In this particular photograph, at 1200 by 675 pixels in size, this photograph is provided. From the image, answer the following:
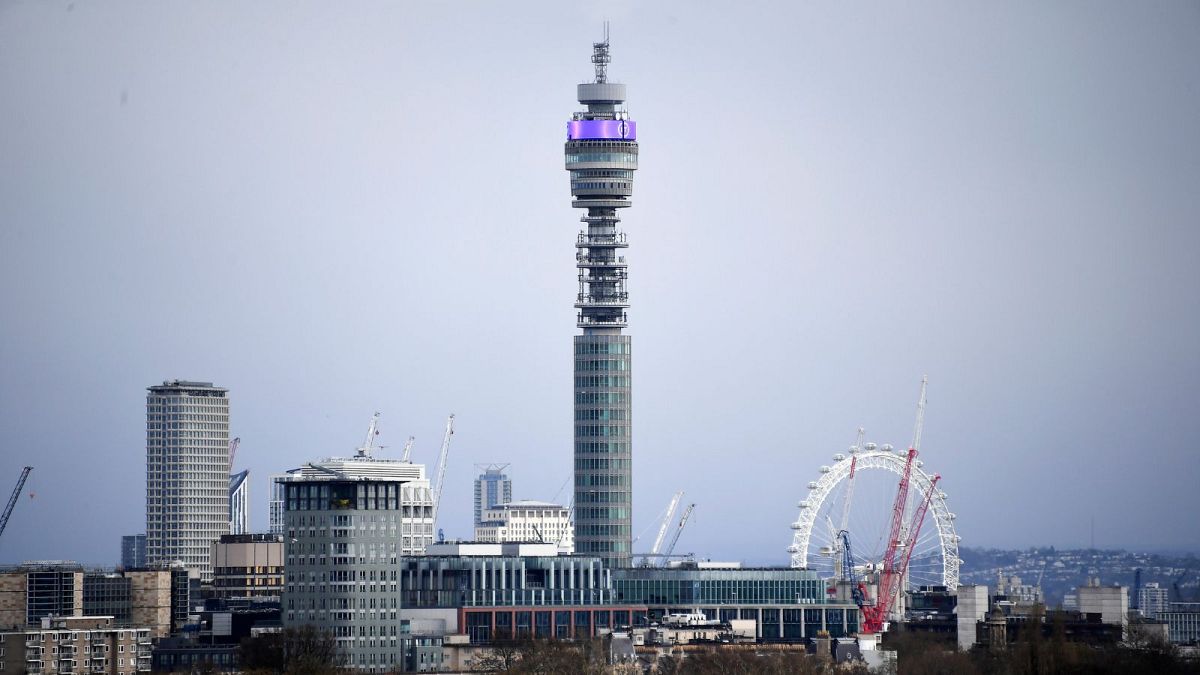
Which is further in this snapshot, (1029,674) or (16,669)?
(1029,674)

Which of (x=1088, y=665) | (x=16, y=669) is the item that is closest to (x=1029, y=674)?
(x=1088, y=665)

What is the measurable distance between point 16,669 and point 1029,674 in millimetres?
69302

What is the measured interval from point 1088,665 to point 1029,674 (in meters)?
4.39

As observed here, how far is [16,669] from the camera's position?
183 m

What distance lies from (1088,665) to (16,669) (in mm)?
73645

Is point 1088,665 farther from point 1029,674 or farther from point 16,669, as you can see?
point 16,669

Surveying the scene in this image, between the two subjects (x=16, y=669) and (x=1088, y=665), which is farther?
(x=1088, y=665)

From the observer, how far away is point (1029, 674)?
198 m

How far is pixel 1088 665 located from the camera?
199 metres
